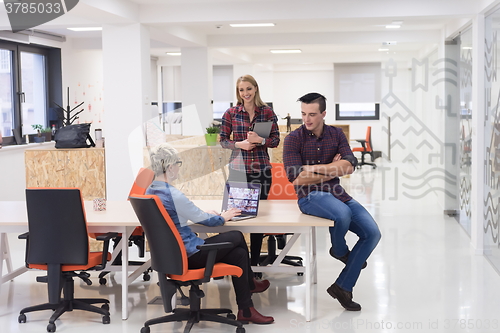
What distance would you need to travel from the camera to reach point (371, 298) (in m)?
4.43

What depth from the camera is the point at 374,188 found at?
35.5 ft

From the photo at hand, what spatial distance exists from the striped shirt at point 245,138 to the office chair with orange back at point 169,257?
3.79 feet

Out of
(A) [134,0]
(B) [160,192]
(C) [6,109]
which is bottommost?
(B) [160,192]

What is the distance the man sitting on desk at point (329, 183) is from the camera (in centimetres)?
396

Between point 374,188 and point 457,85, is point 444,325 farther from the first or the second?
point 374,188

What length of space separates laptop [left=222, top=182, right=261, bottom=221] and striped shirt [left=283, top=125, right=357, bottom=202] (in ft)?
1.08

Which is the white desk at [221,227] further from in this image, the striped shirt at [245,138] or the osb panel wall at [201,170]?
the osb panel wall at [201,170]

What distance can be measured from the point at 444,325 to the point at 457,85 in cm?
432

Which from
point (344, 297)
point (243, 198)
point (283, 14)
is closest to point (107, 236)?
point (243, 198)

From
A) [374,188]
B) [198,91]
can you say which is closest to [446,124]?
[374,188]

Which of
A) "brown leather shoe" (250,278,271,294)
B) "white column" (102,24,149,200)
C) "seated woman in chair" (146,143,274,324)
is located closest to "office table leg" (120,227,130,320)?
"seated woman in chair" (146,143,274,324)

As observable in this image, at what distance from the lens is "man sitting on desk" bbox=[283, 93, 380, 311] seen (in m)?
3.96

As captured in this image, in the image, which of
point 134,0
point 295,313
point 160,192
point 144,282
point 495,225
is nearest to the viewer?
point 160,192

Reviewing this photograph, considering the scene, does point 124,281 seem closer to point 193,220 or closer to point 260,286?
point 193,220
